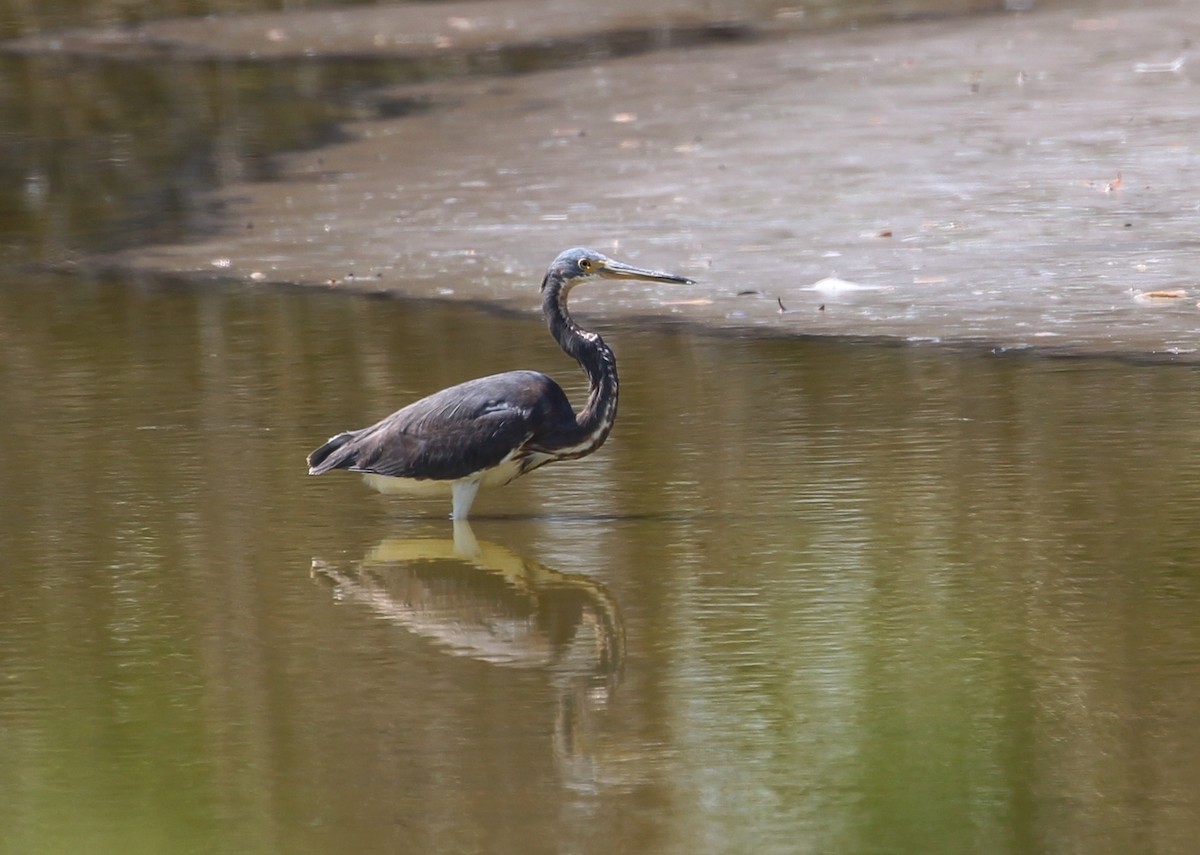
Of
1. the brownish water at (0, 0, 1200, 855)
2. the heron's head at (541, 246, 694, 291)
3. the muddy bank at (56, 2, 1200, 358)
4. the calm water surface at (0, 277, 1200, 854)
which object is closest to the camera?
the calm water surface at (0, 277, 1200, 854)

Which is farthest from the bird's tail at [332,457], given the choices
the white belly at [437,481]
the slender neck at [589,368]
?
the slender neck at [589,368]

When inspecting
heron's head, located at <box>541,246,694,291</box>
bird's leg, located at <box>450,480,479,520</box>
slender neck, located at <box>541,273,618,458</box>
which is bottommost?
bird's leg, located at <box>450,480,479,520</box>

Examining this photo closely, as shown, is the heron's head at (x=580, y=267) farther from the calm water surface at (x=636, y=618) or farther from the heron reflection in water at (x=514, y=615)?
the heron reflection in water at (x=514, y=615)

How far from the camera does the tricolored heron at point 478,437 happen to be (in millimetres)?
7449

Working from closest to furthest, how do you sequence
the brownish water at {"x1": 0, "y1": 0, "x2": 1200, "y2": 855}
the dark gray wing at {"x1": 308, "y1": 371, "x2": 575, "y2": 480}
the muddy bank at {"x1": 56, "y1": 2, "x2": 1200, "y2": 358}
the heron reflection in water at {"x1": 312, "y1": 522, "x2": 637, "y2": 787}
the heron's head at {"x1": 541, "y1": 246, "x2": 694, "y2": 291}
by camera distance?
the brownish water at {"x1": 0, "y1": 0, "x2": 1200, "y2": 855}, the heron reflection in water at {"x1": 312, "y1": 522, "x2": 637, "y2": 787}, the dark gray wing at {"x1": 308, "y1": 371, "x2": 575, "y2": 480}, the heron's head at {"x1": 541, "y1": 246, "x2": 694, "y2": 291}, the muddy bank at {"x1": 56, "y1": 2, "x2": 1200, "y2": 358}

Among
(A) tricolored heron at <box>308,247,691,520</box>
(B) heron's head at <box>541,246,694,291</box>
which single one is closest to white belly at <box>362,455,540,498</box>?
(A) tricolored heron at <box>308,247,691,520</box>

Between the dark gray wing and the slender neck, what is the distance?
8cm

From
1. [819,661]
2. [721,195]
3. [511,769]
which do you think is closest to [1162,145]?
[721,195]

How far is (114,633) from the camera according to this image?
622 cm

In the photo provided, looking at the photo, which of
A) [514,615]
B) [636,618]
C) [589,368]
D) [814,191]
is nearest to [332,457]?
[589,368]

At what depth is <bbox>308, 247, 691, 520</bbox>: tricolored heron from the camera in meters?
7.45

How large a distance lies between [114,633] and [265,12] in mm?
18291

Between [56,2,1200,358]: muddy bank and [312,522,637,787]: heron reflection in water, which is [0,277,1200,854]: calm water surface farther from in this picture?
[56,2,1200,358]: muddy bank

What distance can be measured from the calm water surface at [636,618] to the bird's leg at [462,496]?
130 mm
